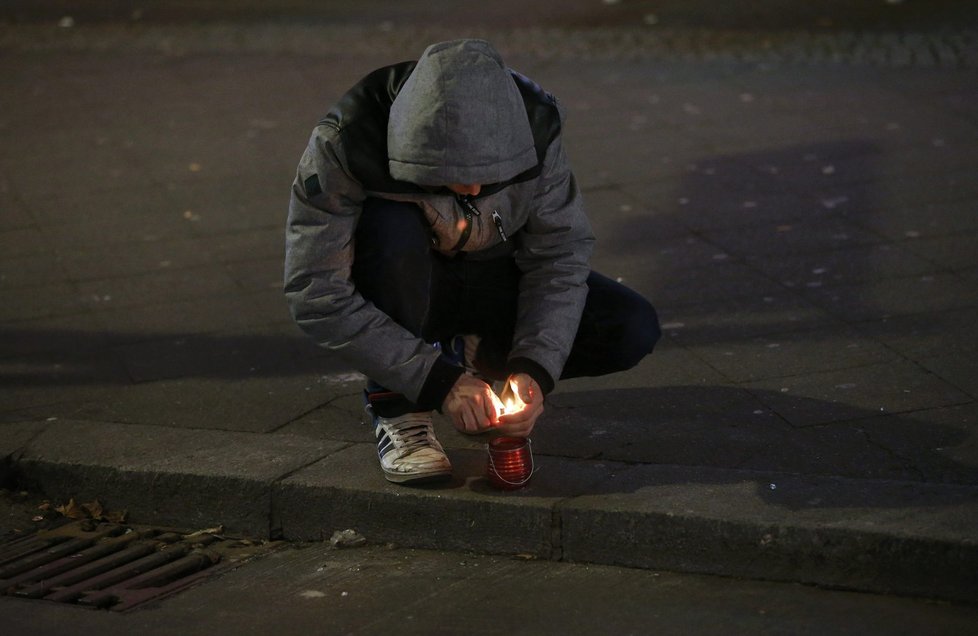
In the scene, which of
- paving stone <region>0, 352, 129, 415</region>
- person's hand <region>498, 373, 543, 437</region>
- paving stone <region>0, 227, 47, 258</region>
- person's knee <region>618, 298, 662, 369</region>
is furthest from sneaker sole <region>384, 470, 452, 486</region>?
paving stone <region>0, 227, 47, 258</region>

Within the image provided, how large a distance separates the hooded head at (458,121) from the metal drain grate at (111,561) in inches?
46.0

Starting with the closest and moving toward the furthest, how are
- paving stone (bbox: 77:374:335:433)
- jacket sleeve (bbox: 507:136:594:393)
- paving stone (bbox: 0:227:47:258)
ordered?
jacket sleeve (bbox: 507:136:594:393) → paving stone (bbox: 77:374:335:433) → paving stone (bbox: 0:227:47:258)

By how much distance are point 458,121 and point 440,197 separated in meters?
0.41

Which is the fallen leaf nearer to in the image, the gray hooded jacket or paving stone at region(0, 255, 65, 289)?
the gray hooded jacket

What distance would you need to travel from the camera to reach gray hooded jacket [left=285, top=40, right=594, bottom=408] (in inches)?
139

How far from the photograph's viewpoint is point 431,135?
139 inches

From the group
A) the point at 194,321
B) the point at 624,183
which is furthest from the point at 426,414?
the point at 624,183

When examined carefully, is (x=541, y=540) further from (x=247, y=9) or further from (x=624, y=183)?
(x=247, y=9)

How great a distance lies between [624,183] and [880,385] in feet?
9.20

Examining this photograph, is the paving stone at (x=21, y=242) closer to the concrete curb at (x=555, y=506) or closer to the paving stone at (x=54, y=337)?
the paving stone at (x=54, y=337)

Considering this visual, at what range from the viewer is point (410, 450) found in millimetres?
3988

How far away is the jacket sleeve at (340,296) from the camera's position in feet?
12.4

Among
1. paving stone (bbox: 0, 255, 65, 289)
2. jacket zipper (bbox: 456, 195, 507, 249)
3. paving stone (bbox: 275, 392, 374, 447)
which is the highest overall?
jacket zipper (bbox: 456, 195, 507, 249)

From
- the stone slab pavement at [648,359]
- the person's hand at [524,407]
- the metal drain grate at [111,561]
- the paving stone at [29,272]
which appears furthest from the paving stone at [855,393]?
the paving stone at [29,272]
